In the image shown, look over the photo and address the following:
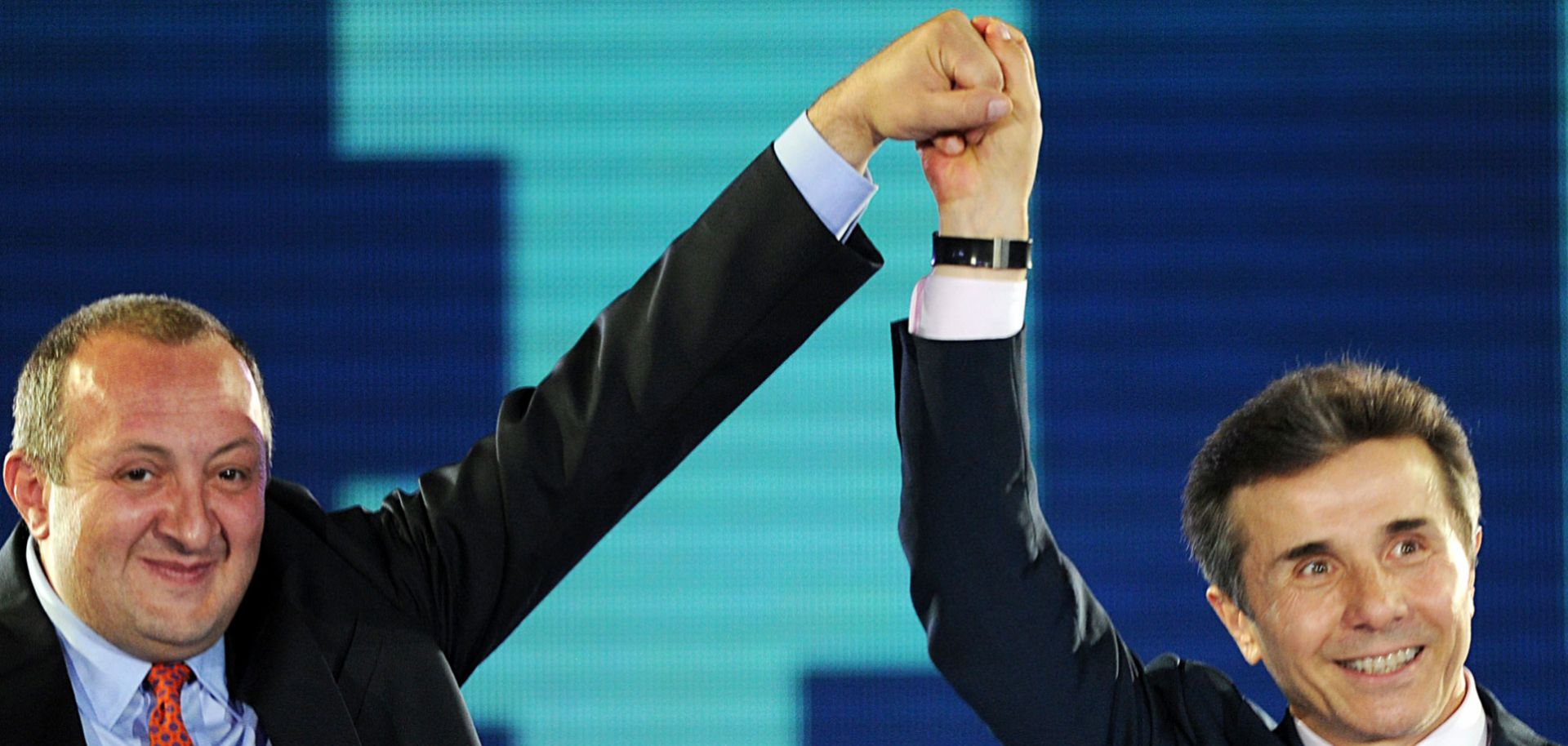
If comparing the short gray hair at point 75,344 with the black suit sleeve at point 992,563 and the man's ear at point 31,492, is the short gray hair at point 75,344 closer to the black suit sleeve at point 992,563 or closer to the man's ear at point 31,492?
the man's ear at point 31,492

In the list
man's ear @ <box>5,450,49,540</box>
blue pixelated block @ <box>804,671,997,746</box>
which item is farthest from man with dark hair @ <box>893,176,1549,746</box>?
blue pixelated block @ <box>804,671,997,746</box>

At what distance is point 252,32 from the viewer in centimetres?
279

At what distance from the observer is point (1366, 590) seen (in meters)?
1.53

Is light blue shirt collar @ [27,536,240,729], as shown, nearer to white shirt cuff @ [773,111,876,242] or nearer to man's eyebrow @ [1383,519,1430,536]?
white shirt cuff @ [773,111,876,242]

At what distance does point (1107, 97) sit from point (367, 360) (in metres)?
1.12

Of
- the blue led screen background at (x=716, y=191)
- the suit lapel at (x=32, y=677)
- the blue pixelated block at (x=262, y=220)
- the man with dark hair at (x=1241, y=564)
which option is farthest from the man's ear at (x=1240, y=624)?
the blue pixelated block at (x=262, y=220)

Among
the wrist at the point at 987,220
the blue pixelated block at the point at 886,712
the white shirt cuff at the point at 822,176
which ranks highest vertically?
the white shirt cuff at the point at 822,176

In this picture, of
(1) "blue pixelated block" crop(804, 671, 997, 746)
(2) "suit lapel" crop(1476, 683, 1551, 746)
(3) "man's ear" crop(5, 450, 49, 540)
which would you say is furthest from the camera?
(1) "blue pixelated block" crop(804, 671, 997, 746)

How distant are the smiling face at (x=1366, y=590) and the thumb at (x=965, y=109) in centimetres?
38

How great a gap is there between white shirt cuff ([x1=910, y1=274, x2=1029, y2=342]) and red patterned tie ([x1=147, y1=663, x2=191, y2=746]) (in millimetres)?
690

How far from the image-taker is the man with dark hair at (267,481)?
162 centimetres

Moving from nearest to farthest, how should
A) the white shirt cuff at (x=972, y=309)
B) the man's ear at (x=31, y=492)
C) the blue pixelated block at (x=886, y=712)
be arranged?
the white shirt cuff at (x=972, y=309) → the man's ear at (x=31, y=492) → the blue pixelated block at (x=886, y=712)

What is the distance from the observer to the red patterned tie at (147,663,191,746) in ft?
5.29

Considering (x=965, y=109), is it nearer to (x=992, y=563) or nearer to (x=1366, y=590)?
(x=992, y=563)
